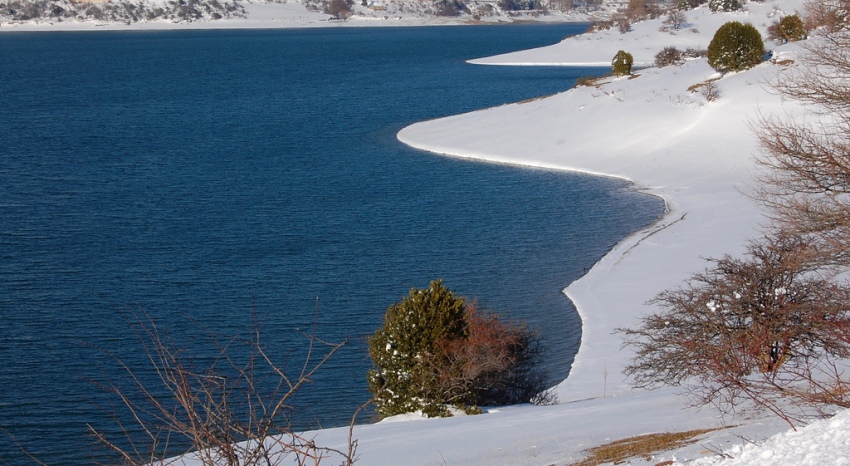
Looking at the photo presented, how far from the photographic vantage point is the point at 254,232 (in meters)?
27.0

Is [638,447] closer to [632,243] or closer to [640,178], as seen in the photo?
[632,243]

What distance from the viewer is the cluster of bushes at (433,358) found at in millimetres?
14461

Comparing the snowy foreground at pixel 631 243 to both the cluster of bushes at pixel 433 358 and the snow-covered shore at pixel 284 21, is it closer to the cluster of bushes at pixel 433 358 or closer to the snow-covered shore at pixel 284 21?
the cluster of bushes at pixel 433 358

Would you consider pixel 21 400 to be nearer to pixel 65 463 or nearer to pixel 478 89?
pixel 65 463

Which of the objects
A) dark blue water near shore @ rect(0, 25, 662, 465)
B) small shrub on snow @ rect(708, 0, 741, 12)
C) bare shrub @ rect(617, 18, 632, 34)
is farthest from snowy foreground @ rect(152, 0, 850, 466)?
bare shrub @ rect(617, 18, 632, 34)

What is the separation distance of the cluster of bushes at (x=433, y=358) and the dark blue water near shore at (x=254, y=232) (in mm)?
1609

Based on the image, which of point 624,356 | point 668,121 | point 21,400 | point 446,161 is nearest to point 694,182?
point 668,121

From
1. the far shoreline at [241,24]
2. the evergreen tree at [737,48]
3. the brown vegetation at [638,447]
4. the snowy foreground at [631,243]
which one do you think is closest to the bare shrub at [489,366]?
the snowy foreground at [631,243]

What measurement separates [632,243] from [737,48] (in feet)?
59.4

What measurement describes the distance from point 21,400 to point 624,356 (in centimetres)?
1091

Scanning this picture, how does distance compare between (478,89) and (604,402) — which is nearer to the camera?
(604,402)

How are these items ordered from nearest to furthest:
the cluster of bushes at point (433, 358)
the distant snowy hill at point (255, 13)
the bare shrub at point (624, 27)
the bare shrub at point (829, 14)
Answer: the bare shrub at point (829, 14) → the cluster of bushes at point (433, 358) → the bare shrub at point (624, 27) → the distant snowy hill at point (255, 13)

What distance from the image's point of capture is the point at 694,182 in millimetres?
32625

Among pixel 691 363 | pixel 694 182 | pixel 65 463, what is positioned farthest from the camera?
pixel 694 182
